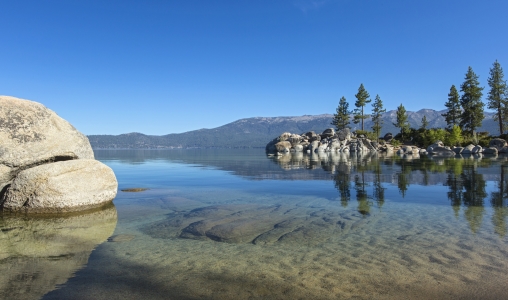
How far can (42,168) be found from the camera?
11.6 meters

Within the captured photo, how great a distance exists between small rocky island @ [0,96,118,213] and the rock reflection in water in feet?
2.18

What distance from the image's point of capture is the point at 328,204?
44.9 ft

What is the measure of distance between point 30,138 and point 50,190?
108 inches

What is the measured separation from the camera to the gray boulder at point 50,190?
1151cm

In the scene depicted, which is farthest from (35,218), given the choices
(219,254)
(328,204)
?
(328,204)

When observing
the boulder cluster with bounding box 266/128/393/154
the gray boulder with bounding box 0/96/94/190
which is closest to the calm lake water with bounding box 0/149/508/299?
the gray boulder with bounding box 0/96/94/190

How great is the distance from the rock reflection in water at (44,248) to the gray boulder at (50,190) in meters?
0.54

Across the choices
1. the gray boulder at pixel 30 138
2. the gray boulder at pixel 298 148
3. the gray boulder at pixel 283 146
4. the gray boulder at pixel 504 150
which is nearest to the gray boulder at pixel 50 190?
the gray boulder at pixel 30 138

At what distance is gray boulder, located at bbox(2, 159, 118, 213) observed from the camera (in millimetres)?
11508

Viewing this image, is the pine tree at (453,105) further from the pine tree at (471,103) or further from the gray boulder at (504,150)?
the gray boulder at (504,150)

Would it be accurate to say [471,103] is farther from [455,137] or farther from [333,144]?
[333,144]

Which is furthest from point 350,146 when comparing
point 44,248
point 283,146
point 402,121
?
point 44,248

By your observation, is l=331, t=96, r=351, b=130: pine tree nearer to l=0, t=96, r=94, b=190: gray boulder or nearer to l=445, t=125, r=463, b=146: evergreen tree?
l=445, t=125, r=463, b=146: evergreen tree

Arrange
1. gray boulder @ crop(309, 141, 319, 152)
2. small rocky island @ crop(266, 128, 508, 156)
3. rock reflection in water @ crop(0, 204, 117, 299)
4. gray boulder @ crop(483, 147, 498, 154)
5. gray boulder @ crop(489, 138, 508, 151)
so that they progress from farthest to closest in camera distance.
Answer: gray boulder @ crop(309, 141, 319, 152)
small rocky island @ crop(266, 128, 508, 156)
gray boulder @ crop(489, 138, 508, 151)
gray boulder @ crop(483, 147, 498, 154)
rock reflection in water @ crop(0, 204, 117, 299)
